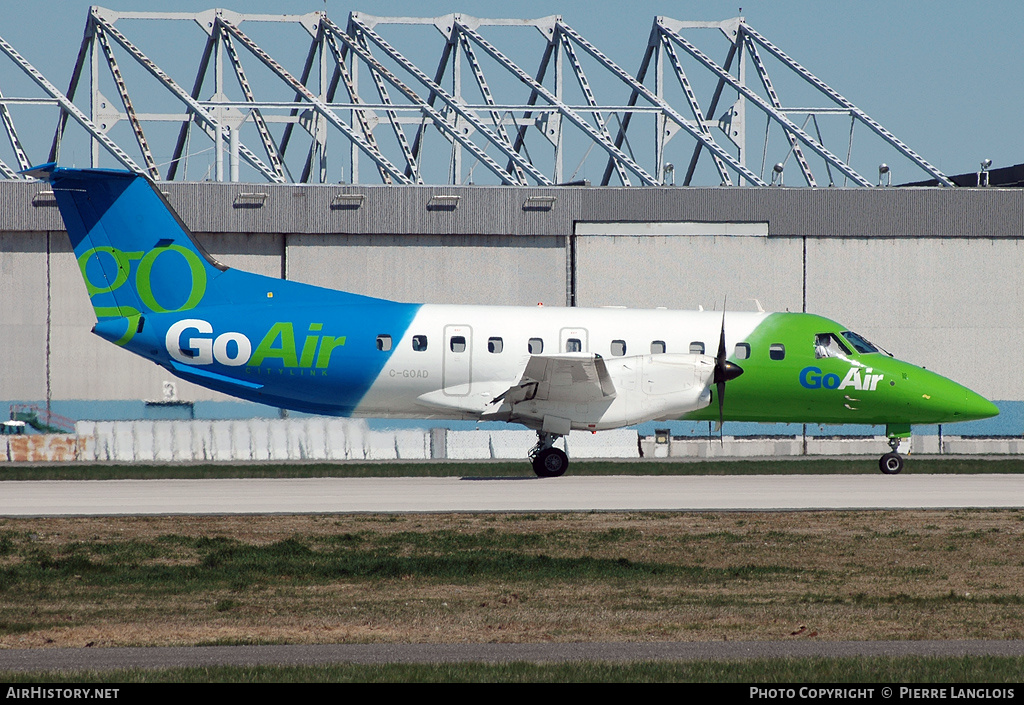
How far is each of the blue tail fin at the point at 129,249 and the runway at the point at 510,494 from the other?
449 cm

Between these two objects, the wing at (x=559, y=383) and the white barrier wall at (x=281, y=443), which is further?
the white barrier wall at (x=281, y=443)

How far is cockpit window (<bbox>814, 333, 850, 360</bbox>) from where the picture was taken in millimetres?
29234

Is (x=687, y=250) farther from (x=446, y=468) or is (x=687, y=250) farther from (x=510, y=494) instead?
(x=510, y=494)

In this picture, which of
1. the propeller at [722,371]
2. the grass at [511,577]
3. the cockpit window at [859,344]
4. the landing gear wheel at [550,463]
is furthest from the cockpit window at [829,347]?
the grass at [511,577]

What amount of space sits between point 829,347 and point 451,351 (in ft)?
31.9

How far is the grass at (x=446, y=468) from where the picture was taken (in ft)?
100

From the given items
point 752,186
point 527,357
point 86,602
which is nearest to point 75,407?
point 527,357

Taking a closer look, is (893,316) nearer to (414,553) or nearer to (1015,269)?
(1015,269)

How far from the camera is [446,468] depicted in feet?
108

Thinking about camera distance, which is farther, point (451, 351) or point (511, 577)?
point (451, 351)

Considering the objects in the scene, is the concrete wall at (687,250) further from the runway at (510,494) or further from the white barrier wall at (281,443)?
the runway at (510,494)

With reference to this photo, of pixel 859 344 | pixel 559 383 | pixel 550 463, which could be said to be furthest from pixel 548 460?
pixel 859 344

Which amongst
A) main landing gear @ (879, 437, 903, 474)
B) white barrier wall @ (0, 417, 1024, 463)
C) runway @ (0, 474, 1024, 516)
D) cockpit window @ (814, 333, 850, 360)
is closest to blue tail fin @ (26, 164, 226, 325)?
runway @ (0, 474, 1024, 516)

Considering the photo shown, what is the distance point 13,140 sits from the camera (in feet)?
171
